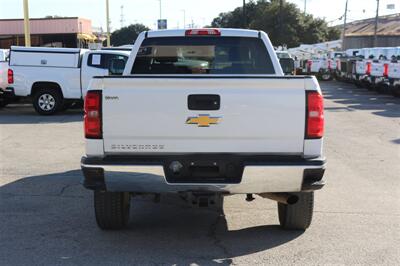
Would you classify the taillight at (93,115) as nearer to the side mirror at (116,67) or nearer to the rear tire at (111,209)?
the rear tire at (111,209)

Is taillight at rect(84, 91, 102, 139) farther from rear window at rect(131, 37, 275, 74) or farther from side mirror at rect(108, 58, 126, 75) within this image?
side mirror at rect(108, 58, 126, 75)

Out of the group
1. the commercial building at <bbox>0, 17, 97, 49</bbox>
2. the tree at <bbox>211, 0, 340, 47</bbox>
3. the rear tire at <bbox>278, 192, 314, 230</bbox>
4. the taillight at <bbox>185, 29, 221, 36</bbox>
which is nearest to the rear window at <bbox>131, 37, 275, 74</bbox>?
the taillight at <bbox>185, 29, 221, 36</bbox>

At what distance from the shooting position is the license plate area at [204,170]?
4688 millimetres

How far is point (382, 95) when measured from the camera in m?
23.6

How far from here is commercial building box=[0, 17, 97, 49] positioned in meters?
64.2

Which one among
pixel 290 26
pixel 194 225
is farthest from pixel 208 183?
pixel 290 26

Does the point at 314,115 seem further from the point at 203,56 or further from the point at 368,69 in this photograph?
the point at 368,69

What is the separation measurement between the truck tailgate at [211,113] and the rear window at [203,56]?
1.72 m

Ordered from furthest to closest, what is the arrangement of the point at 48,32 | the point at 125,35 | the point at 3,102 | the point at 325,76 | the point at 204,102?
the point at 125,35
the point at 48,32
the point at 325,76
the point at 3,102
the point at 204,102

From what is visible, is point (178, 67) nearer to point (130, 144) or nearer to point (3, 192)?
point (130, 144)

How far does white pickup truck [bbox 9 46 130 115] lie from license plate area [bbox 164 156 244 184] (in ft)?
39.1

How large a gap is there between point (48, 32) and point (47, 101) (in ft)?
170

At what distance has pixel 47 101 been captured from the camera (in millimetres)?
16281

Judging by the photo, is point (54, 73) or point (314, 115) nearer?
point (314, 115)
